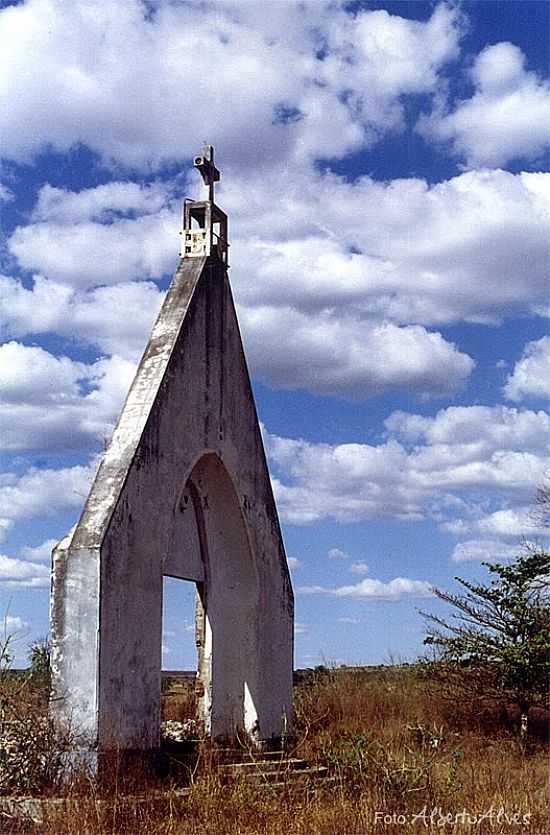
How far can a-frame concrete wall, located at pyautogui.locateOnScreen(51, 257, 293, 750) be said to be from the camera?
10.8 metres

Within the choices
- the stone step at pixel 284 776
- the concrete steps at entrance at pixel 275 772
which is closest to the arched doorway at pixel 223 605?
the concrete steps at entrance at pixel 275 772

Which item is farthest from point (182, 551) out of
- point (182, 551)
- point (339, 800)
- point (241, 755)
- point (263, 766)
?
point (339, 800)

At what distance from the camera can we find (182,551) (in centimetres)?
1445

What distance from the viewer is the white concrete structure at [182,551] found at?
35.5 ft

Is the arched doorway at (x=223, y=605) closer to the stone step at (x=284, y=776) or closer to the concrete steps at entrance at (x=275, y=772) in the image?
the concrete steps at entrance at (x=275, y=772)

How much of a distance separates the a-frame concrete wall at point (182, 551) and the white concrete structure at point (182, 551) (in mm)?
20

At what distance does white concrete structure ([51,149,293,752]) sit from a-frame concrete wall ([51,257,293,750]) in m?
0.02

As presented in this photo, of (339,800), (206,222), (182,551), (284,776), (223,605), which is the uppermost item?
Answer: (206,222)

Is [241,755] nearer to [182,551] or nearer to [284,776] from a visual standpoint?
[284,776]

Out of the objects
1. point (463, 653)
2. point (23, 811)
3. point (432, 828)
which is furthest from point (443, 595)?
point (23, 811)

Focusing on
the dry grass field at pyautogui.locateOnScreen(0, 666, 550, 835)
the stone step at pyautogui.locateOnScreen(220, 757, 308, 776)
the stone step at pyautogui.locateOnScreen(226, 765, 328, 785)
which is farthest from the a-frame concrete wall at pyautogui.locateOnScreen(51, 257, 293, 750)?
the stone step at pyautogui.locateOnScreen(226, 765, 328, 785)

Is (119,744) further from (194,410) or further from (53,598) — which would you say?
(194,410)

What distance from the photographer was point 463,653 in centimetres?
2147

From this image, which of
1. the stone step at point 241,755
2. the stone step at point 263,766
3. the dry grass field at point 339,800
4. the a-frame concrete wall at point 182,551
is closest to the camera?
the dry grass field at point 339,800
